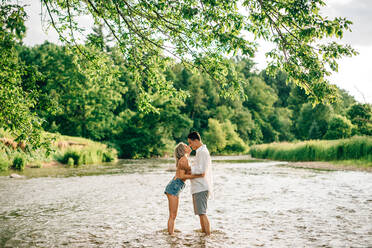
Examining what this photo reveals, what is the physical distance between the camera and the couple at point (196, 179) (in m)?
7.10

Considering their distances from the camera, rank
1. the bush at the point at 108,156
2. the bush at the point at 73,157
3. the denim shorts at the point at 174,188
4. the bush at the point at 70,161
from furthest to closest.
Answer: the bush at the point at 108,156
the bush at the point at 73,157
the bush at the point at 70,161
the denim shorts at the point at 174,188

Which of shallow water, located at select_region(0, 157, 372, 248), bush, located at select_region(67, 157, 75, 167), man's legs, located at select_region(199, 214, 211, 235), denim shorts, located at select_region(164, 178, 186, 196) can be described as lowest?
shallow water, located at select_region(0, 157, 372, 248)

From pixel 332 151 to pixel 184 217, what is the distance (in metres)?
22.4

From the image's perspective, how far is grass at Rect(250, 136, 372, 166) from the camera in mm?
24503

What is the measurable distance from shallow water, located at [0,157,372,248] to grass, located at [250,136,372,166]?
36.3 feet

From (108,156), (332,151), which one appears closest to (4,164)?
(108,156)

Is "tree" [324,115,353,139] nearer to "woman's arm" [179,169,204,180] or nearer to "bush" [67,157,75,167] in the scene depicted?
"bush" [67,157,75,167]

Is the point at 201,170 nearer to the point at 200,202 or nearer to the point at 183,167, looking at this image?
the point at 183,167

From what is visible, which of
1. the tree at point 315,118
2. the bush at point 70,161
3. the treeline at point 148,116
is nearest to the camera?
the bush at point 70,161

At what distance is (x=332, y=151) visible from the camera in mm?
27922

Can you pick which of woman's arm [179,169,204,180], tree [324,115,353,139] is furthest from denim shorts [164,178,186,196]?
tree [324,115,353,139]

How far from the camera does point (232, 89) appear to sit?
9016mm

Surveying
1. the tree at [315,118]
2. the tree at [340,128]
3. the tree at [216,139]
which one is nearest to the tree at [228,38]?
the tree at [340,128]

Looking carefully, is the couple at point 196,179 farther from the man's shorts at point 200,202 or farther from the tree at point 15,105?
the tree at point 15,105
